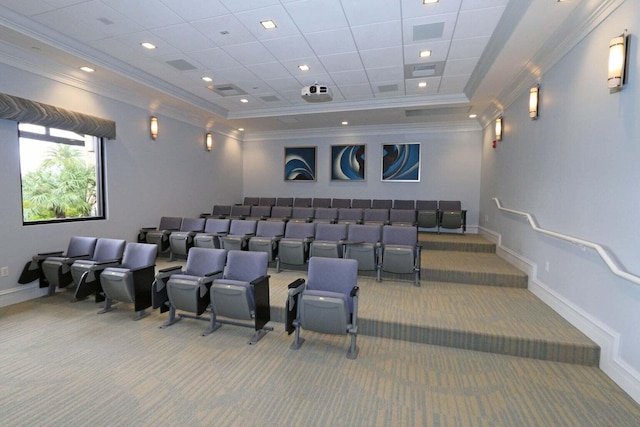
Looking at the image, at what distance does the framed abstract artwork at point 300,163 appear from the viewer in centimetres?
1049

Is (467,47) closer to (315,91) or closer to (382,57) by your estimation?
(382,57)

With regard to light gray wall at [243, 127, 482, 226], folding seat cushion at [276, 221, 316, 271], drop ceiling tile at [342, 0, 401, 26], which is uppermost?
drop ceiling tile at [342, 0, 401, 26]

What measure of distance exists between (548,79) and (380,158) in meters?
Answer: 5.54

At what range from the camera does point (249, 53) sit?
515 centimetres

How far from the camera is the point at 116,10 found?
13.0 feet

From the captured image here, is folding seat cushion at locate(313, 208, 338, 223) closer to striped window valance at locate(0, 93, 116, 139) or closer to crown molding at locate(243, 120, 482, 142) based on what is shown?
crown molding at locate(243, 120, 482, 142)

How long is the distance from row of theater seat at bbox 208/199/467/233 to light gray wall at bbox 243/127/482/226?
0.61 metres

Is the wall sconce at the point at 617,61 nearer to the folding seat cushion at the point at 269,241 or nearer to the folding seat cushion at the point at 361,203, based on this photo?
the folding seat cushion at the point at 269,241

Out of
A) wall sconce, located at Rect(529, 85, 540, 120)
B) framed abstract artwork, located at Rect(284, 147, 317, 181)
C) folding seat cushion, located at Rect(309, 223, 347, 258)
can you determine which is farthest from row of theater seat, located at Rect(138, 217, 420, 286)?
framed abstract artwork, located at Rect(284, 147, 317, 181)

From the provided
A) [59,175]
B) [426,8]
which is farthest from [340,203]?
[59,175]

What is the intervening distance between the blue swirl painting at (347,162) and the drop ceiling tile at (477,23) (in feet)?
18.3

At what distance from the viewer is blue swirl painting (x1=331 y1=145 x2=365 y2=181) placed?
1001 cm

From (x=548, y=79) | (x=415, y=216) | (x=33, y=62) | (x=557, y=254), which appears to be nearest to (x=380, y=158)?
(x=415, y=216)

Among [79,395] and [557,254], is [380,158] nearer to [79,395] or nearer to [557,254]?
[557,254]
